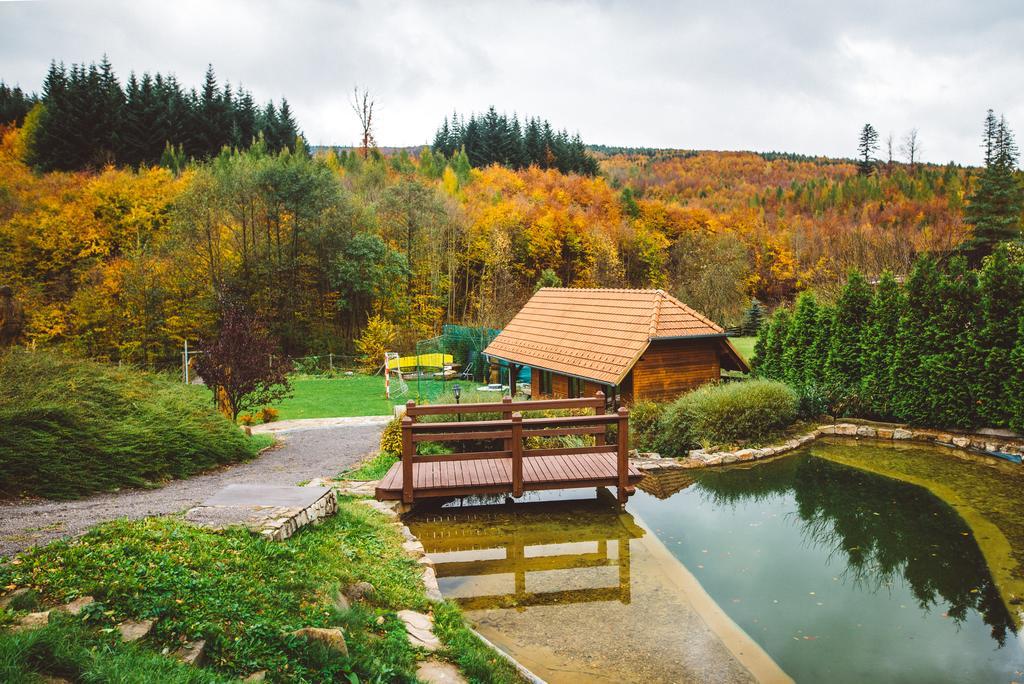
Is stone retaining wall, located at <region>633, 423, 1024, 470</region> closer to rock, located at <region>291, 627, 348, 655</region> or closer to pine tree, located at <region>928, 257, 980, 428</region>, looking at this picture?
pine tree, located at <region>928, 257, 980, 428</region>

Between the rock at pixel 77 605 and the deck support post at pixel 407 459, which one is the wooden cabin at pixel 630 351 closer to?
the deck support post at pixel 407 459

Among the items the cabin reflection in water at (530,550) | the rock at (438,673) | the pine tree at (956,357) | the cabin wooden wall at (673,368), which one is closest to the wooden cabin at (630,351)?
the cabin wooden wall at (673,368)

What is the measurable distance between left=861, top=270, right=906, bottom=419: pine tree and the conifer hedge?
21 millimetres

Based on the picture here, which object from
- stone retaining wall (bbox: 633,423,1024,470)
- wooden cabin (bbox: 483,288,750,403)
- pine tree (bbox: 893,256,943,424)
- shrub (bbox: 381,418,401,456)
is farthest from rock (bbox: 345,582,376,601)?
pine tree (bbox: 893,256,943,424)

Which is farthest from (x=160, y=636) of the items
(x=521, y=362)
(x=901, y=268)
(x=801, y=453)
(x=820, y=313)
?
(x=901, y=268)

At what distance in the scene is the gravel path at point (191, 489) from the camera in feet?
16.3

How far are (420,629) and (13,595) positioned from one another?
8.58 ft

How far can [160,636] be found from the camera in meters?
3.45

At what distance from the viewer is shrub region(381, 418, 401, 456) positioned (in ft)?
35.1

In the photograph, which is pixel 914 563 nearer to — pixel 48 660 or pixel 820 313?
pixel 48 660

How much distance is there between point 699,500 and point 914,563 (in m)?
3.15

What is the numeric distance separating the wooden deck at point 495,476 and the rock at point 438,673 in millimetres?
4170

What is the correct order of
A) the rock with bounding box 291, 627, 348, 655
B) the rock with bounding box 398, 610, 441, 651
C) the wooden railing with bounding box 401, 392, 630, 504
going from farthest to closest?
the wooden railing with bounding box 401, 392, 630, 504 < the rock with bounding box 398, 610, 441, 651 < the rock with bounding box 291, 627, 348, 655

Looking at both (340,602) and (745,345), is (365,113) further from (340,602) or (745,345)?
(340,602)
